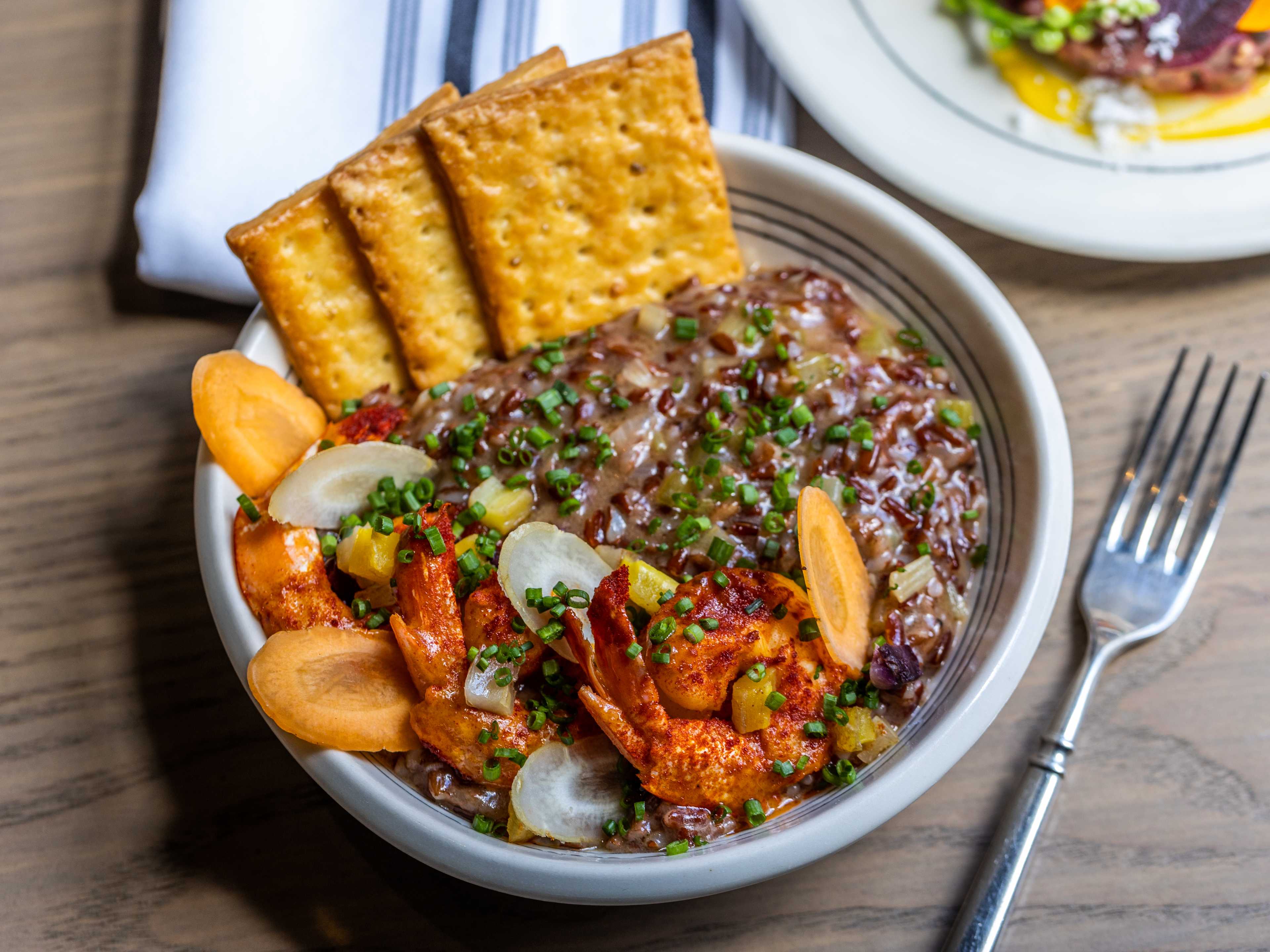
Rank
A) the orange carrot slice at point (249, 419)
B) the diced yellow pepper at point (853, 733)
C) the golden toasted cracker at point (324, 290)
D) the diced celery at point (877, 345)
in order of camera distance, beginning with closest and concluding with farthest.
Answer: the diced yellow pepper at point (853, 733) → the orange carrot slice at point (249, 419) → the golden toasted cracker at point (324, 290) → the diced celery at point (877, 345)

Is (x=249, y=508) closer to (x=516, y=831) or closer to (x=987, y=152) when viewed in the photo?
(x=516, y=831)

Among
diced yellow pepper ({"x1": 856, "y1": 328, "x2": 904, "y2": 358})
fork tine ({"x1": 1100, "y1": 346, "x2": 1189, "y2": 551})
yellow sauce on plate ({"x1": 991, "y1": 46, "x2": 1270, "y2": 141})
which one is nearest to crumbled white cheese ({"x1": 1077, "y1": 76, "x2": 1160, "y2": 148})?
yellow sauce on plate ({"x1": 991, "y1": 46, "x2": 1270, "y2": 141})

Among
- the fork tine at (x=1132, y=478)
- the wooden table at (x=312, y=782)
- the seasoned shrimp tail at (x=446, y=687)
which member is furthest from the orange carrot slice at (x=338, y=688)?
the fork tine at (x=1132, y=478)

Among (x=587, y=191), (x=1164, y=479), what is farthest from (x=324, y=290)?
(x=1164, y=479)

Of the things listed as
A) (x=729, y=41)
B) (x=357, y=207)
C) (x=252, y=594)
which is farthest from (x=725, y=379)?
(x=729, y=41)

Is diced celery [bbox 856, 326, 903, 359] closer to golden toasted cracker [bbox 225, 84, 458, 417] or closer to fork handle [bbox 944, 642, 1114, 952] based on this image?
fork handle [bbox 944, 642, 1114, 952]

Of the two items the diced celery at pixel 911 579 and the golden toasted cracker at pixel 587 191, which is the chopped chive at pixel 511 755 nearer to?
the diced celery at pixel 911 579
